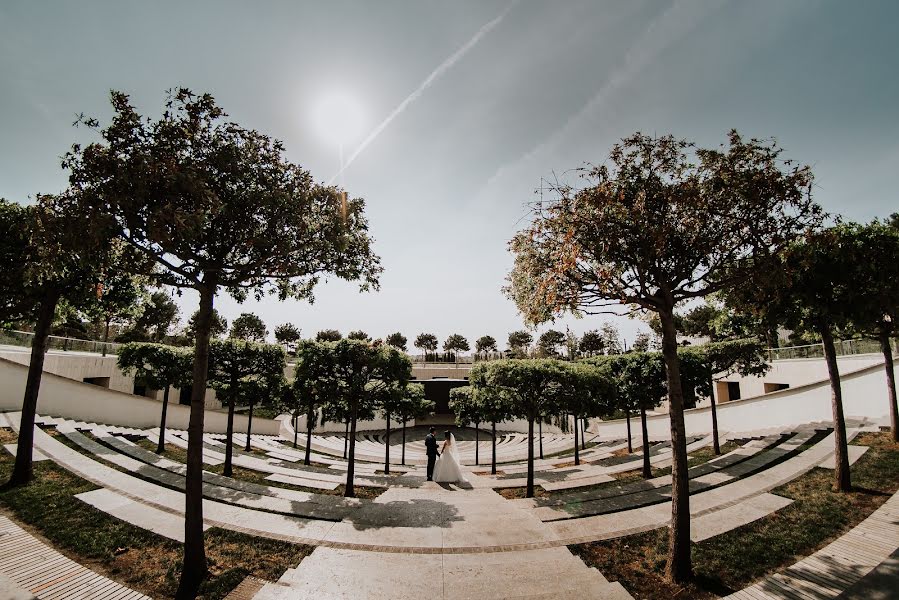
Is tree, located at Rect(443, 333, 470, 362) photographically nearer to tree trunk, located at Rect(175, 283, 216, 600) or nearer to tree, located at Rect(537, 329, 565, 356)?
tree, located at Rect(537, 329, 565, 356)

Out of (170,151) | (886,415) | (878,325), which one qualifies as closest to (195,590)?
(170,151)

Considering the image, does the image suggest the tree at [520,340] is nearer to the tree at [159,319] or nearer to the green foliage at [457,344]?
the green foliage at [457,344]

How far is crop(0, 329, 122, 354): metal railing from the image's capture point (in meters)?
20.1

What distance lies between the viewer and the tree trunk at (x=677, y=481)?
6.37 metres

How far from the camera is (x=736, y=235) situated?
7.20 meters

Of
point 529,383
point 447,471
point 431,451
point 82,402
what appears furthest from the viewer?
point 82,402

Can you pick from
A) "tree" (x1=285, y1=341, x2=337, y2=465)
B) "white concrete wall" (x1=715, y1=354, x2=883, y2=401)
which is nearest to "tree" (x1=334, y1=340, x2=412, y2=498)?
"tree" (x1=285, y1=341, x2=337, y2=465)

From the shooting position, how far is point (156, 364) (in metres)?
17.4

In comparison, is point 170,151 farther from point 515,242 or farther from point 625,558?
point 625,558

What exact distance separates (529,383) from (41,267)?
43.3ft

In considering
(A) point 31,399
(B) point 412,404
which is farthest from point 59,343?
(B) point 412,404

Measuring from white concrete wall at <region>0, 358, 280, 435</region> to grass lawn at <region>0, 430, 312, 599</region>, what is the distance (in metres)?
13.0

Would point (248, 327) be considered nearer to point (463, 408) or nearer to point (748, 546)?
point (463, 408)

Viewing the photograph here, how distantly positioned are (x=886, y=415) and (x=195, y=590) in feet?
85.9
